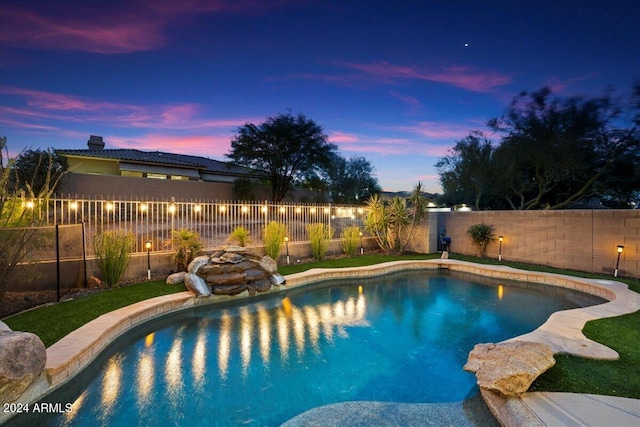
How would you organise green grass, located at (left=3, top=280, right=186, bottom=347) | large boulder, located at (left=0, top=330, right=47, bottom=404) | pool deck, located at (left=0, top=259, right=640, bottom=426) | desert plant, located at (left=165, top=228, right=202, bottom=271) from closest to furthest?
pool deck, located at (left=0, top=259, right=640, bottom=426)
large boulder, located at (left=0, top=330, right=47, bottom=404)
green grass, located at (left=3, top=280, right=186, bottom=347)
desert plant, located at (left=165, top=228, right=202, bottom=271)

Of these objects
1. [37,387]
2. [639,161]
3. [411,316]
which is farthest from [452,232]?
[37,387]

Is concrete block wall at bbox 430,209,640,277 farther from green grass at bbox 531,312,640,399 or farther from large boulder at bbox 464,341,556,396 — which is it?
large boulder at bbox 464,341,556,396

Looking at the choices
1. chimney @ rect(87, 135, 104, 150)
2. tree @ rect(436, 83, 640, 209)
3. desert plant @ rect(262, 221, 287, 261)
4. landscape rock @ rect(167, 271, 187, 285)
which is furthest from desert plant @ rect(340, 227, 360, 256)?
chimney @ rect(87, 135, 104, 150)

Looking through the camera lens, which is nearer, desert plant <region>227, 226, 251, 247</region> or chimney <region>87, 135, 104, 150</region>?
desert plant <region>227, 226, 251, 247</region>

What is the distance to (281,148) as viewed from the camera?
744 inches

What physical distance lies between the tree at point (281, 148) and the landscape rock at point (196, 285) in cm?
1308

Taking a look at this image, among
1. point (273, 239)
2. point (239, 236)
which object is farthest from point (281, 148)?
point (239, 236)

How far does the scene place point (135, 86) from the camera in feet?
33.1

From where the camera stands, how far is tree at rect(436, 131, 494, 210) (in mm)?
16641

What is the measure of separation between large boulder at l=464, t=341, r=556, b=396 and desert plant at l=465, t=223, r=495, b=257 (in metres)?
9.05

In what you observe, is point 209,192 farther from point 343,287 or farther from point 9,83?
point 343,287

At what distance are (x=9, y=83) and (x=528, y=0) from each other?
14497 millimetres

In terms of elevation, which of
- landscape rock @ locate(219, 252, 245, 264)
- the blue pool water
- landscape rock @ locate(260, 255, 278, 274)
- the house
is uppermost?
the house

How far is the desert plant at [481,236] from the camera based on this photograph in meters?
11.5
